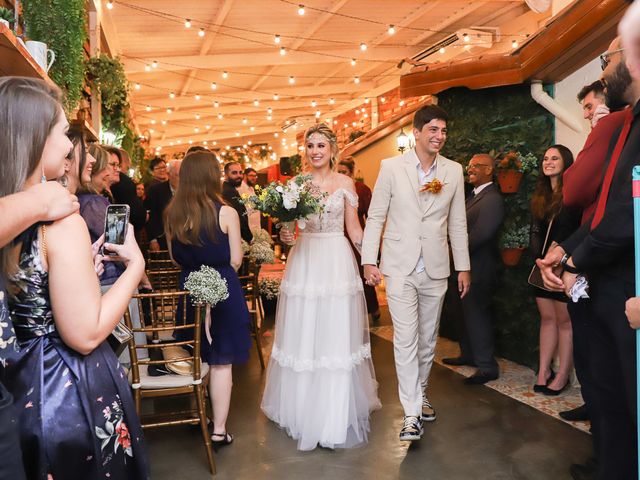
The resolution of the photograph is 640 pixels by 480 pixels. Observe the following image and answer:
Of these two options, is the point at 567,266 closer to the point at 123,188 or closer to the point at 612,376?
the point at 612,376

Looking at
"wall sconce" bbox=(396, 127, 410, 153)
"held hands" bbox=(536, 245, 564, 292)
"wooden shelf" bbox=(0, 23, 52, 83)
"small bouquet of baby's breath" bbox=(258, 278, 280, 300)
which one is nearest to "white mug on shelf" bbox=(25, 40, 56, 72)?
"wooden shelf" bbox=(0, 23, 52, 83)

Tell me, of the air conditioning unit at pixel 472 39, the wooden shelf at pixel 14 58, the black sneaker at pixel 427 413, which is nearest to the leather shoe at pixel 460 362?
the black sneaker at pixel 427 413

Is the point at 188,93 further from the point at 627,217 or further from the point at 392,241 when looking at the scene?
the point at 627,217

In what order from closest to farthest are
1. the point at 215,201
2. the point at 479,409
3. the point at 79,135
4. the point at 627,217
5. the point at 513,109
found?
the point at 627,217 < the point at 79,135 < the point at 215,201 < the point at 479,409 < the point at 513,109

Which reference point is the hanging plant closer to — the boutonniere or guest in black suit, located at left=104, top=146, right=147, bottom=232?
guest in black suit, located at left=104, top=146, right=147, bottom=232

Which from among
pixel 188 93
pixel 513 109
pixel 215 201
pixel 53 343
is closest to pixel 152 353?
pixel 215 201

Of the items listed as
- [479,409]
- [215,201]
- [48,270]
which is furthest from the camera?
[479,409]

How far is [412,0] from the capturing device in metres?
10.3

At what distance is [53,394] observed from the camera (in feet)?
4.88

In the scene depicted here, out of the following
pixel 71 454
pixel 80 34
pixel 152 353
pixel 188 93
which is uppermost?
pixel 188 93

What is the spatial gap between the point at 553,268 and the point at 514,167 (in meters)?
2.45

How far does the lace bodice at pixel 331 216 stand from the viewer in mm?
3818

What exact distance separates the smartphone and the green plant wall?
13.2 feet

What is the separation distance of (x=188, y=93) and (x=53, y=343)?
15921 millimetres
